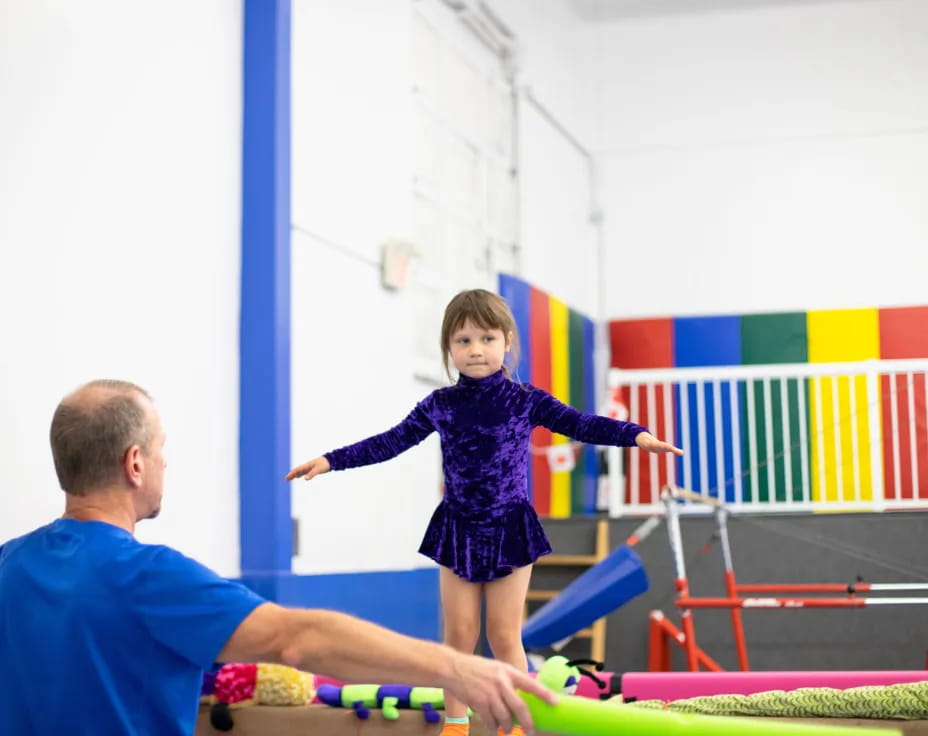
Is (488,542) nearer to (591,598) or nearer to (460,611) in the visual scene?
(460,611)

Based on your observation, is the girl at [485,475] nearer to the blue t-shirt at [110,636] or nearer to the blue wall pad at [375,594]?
the blue t-shirt at [110,636]

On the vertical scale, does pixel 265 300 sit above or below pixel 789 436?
above

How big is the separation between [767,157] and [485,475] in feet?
20.9

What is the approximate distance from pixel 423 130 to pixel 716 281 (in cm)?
308

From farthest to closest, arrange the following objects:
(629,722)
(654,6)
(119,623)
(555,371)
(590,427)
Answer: (654,6)
(555,371)
(590,427)
(119,623)
(629,722)

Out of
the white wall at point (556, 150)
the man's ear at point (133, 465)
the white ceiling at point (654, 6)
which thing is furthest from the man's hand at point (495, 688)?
the white ceiling at point (654, 6)

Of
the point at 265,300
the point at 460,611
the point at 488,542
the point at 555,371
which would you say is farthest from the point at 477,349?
the point at 555,371

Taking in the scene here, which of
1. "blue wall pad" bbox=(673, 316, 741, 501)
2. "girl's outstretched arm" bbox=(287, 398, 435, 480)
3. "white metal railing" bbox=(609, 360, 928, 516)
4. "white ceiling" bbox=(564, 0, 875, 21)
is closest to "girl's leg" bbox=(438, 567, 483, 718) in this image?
"girl's outstretched arm" bbox=(287, 398, 435, 480)

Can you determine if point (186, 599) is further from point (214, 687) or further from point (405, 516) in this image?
point (405, 516)

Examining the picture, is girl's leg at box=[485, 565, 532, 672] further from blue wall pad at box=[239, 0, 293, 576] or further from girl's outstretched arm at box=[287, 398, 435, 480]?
blue wall pad at box=[239, 0, 293, 576]

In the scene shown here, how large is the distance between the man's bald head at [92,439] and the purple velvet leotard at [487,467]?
110 centimetres

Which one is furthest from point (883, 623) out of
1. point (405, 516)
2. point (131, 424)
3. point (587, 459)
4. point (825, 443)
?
point (131, 424)

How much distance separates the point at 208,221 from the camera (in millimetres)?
4258

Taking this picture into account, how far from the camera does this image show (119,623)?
154cm
